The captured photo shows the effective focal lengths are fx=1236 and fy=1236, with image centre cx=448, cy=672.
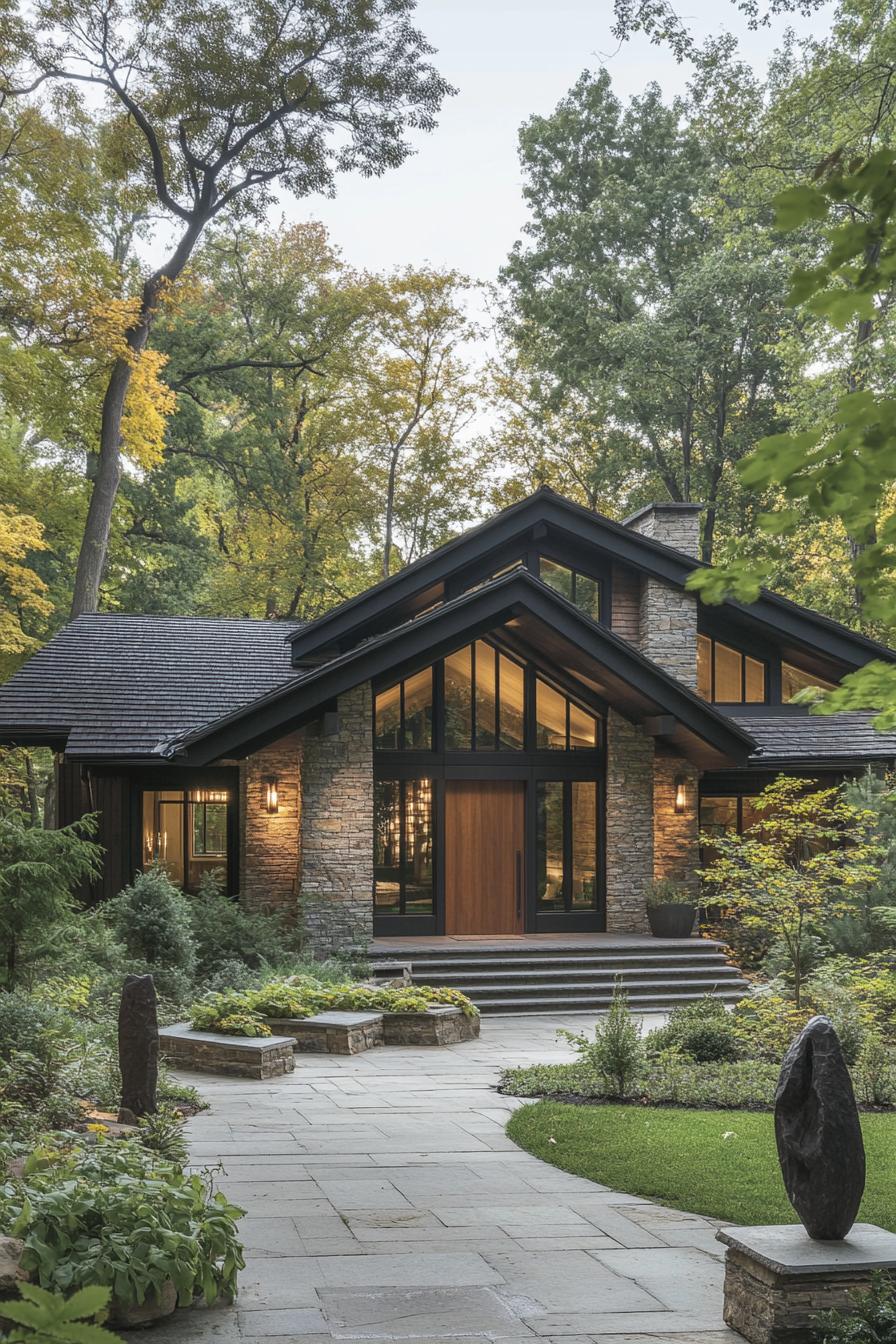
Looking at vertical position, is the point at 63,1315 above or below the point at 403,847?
above

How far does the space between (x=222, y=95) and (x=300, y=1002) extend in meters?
16.6

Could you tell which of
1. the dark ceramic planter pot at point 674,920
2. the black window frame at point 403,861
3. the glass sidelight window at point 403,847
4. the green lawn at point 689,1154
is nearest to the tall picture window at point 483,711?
the black window frame at point 403,861

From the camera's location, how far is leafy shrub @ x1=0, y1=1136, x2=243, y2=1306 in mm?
4605

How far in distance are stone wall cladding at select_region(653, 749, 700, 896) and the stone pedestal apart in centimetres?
1260

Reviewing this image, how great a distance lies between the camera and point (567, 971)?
15.2m

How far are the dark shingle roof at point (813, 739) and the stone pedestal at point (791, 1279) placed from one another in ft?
42.8

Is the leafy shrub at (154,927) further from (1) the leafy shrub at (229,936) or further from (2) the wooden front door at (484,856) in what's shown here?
(2) the wooden front door at (484,856)

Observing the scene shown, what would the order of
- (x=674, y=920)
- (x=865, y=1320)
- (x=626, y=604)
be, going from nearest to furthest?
1. (x=865, y=1320)
2. (x=674, y=920)
3. (x=626, y=604)

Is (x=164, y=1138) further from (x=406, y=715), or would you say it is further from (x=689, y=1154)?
(x=406, y=715)

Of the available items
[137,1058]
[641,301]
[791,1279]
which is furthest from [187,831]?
[641,301]

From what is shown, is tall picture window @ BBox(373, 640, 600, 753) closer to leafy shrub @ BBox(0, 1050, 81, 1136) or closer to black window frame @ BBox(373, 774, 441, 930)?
black window frame @ BBox(373, 774, 441, 930)

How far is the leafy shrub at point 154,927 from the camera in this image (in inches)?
535

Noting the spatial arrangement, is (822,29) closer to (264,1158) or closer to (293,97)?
(293,97)

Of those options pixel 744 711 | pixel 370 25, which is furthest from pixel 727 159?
pixel 744 711
